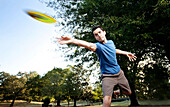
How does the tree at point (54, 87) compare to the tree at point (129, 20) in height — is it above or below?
below

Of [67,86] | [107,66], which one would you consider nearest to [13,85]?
[67,86]

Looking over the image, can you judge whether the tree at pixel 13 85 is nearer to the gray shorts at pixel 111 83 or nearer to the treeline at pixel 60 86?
the treeline at pixel 60 86

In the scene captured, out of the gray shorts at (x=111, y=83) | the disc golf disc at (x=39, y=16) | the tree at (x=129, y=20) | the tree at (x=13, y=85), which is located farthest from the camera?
the tree at (x=13, y=85)

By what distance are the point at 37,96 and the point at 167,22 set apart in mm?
44799

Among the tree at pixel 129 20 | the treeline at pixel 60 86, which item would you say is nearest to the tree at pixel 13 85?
the treeline at pixel 60 86

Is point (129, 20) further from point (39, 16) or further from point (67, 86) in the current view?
point (67, 86)

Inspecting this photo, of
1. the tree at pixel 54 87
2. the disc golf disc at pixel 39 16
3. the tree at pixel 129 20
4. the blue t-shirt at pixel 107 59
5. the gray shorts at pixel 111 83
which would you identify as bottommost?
the tree at pixel 54 87

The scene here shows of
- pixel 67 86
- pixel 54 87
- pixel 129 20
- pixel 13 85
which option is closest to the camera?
pixel 129 20

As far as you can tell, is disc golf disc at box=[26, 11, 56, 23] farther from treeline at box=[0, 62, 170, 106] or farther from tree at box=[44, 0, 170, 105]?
treeline at box=[0, 62, 170, 106]

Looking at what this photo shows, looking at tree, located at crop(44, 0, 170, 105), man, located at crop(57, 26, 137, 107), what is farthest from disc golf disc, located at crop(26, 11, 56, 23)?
tree, located at crop(44, 0, 170, 105)

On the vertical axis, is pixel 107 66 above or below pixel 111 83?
above

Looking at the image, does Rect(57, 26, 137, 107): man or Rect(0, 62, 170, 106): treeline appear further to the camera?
Rect(0, 62, 170, 106): treeline

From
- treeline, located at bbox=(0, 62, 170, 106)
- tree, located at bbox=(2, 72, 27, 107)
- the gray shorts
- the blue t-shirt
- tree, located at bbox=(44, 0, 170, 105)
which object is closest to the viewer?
the gray shorts

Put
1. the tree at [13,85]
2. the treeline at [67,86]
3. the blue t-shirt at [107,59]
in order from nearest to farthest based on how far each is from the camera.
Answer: the blue t-shirt at [107,59]
the treeline at [67,86]
the tree at [13,85]
